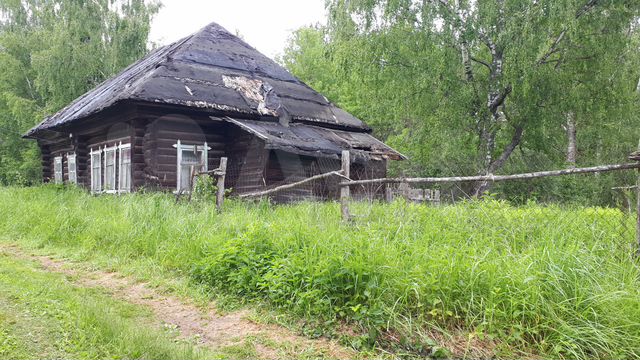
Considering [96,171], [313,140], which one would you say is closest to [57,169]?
[96,171]

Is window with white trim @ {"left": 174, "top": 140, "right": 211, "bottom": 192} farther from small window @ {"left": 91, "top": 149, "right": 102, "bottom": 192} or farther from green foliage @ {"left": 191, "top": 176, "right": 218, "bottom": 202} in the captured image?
small window @ {"left": 91, "top": 149, "right": 102, "bottom": 192}

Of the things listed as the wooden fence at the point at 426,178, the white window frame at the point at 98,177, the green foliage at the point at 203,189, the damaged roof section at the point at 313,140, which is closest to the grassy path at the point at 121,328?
the wooden fence at the point at 426,178

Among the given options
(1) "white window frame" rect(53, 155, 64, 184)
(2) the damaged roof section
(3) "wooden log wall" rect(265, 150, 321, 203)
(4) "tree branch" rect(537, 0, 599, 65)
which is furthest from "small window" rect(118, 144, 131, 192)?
(4) "tree branch" rect(537, 0, 599, 65)

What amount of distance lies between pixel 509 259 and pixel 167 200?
6.44 metres

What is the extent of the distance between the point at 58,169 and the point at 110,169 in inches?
264

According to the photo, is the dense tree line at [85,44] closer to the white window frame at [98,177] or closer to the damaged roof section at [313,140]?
the white window frame at [98,177]

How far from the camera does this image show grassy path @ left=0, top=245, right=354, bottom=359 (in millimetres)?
3287

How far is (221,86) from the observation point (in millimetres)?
13297

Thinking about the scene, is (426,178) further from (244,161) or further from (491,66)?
(491,66)

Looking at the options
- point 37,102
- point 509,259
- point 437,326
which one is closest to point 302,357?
point 437,326

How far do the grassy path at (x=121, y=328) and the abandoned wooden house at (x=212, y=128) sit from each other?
6102 mm

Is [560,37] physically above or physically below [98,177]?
above

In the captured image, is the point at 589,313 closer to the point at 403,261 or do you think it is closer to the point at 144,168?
the point at 403,261

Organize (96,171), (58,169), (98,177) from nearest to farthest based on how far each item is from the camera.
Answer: (98,177) < (96,171) < (58,169)
